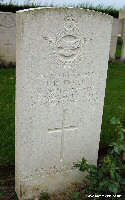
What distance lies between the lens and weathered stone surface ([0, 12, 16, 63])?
25.0ft

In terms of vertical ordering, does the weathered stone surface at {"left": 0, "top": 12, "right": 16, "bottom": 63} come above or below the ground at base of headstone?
above

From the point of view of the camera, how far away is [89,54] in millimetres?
2838

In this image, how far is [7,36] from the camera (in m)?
7.80

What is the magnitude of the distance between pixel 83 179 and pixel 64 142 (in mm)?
505

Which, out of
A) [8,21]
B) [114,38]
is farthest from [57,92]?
[114,38]

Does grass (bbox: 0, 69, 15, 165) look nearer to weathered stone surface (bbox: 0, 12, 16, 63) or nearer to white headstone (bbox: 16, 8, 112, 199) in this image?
white headstone (bbox: 16, 8, 112, 199)

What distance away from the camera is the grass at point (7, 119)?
144 inches

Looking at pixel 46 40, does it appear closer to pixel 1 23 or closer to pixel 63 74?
pixel 63 74

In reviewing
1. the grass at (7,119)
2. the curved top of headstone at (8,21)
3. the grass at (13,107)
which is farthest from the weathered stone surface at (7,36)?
the grass at (7,119)

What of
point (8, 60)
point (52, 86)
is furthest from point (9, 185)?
point (8, 60)

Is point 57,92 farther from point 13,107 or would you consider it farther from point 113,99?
point 113,99

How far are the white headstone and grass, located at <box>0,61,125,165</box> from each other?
0.62m

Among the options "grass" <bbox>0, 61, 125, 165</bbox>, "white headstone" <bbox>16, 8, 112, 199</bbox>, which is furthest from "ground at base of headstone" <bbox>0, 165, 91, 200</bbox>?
"grass" <bbox>0, 61, 125, 165</bbox>

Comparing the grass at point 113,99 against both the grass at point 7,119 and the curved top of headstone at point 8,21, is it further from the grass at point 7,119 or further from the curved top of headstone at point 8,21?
the curved top of headstone at point 8,21
